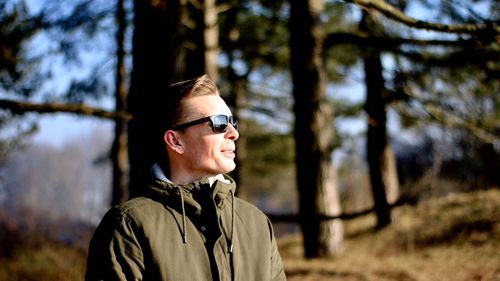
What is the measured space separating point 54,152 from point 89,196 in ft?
41.8

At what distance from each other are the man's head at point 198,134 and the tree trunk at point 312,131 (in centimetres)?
695

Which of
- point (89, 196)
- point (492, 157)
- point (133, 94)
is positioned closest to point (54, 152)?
point (89, 196)

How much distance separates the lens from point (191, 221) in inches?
78.4

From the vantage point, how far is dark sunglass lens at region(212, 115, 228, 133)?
2.10 meters

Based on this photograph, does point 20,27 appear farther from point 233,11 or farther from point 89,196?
point 89,196

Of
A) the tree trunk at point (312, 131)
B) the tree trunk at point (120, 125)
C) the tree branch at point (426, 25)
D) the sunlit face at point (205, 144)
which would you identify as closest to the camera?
the sunlit face at point (205, 144)

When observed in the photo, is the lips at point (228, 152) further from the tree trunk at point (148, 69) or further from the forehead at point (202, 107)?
the tree trunk at point (148, 69)

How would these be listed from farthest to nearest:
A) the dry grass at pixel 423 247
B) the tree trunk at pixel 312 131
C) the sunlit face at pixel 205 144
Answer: the tree trunk at pixel 312 131 < the dry grass at pixel 423 247 < the sunlit face at pixel 205 144

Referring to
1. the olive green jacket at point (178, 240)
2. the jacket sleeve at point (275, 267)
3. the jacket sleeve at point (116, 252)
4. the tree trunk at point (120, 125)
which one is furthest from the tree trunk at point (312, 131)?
the jacket sleeve at point (116, 252)

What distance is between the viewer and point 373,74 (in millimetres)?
11414

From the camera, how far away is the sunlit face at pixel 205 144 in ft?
6.79

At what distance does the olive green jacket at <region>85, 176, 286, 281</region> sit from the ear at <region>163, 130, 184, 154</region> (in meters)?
0.17

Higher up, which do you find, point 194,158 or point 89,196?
point 194,158

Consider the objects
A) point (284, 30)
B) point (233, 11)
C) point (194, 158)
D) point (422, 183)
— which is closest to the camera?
point (194, 158)
